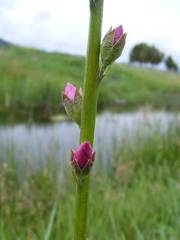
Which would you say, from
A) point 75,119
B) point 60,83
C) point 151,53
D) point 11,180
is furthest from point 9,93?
point 151,53

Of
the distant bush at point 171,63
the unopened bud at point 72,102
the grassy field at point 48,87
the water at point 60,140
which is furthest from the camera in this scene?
the distant bush at point 171,63

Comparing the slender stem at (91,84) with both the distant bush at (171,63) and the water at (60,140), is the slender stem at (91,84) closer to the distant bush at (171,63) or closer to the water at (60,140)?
the water at (60,140)

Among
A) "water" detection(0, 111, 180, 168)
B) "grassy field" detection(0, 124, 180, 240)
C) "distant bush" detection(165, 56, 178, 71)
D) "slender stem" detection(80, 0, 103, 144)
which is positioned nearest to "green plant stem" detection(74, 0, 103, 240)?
"slender stem" detection(80, 0, 103, 144)

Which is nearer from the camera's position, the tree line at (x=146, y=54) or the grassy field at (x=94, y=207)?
the grassy field at (x=94, y=207)

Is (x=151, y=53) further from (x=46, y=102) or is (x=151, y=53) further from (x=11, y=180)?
(x=11, y=180)

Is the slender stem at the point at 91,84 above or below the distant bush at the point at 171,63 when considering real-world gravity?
above

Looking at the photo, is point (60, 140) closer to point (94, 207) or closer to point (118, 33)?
point (94, 207)

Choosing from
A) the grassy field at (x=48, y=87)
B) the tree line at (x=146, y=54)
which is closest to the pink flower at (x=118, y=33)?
the grassy field at (x=48, y=87)

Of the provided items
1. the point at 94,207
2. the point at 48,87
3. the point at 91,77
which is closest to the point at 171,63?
the point at 48,87
